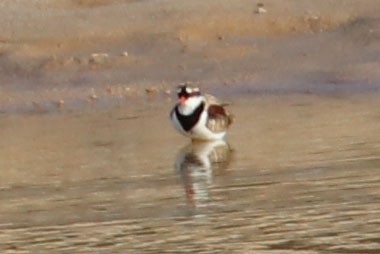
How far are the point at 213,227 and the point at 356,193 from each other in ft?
3.69

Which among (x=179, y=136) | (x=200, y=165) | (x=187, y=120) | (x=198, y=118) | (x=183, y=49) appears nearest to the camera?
(x=200, y=165)

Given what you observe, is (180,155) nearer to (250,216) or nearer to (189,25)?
(250,216)

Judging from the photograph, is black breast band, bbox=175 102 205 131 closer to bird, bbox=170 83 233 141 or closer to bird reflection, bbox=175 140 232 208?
bird, bbox=170 83 233 141

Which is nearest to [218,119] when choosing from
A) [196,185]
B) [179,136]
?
[179,136]

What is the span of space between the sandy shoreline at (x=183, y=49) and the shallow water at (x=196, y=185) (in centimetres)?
181

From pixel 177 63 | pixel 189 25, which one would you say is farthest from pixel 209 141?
pixel 189 25

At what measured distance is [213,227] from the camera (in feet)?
26.5

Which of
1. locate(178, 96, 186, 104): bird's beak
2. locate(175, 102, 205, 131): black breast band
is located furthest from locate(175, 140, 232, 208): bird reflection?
locate(178, 96, 186, 104): bird's beak

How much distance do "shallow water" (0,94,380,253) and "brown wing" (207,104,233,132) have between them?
0.41 ft

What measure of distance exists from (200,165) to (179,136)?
67.1 inches

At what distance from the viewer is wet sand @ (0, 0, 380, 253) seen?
8.10 meters

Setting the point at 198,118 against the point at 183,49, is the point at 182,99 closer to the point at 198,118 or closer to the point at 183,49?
the point at 198,118

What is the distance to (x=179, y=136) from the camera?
12180 millimetres

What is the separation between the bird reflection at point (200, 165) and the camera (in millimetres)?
9125
